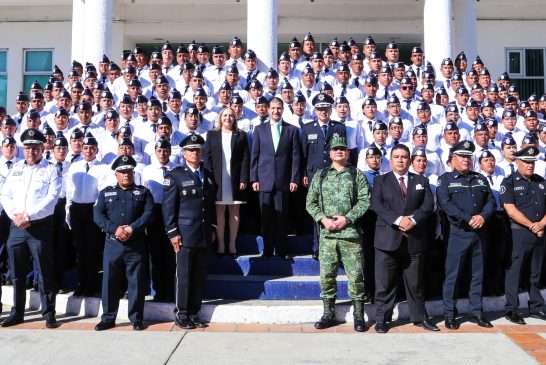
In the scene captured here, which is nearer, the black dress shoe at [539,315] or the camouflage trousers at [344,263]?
the camouflage trousers at [344,263]

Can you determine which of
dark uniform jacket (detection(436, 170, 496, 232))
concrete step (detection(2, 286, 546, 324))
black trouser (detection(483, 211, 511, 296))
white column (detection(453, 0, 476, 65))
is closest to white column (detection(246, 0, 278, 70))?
white column (detection(453, 0, 476, 65))

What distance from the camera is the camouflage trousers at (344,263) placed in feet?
19.8

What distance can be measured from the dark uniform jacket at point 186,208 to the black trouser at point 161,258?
16.3 inches

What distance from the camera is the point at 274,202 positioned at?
23.6 ft

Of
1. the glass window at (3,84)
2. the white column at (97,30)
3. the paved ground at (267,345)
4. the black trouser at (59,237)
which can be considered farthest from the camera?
the glass window at (3,84)

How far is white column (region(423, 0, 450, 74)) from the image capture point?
12.3 m

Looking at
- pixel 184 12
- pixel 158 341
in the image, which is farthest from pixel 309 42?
pixel 184 12

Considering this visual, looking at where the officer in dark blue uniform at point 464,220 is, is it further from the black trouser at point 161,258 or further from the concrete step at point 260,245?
the black trouser at point 161,258

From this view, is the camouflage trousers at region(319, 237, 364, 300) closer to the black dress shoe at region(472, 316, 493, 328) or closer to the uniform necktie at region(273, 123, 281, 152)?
the black dress shoe at region(472, 316, 493, 328)

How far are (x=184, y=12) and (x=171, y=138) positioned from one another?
33.2 ft

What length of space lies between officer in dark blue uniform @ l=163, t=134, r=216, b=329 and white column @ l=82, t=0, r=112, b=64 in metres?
6.70

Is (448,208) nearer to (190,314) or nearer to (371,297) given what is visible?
(371,297)

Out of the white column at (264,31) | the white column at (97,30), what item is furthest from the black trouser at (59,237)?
the white column at (97,30)

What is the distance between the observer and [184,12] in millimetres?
16641
